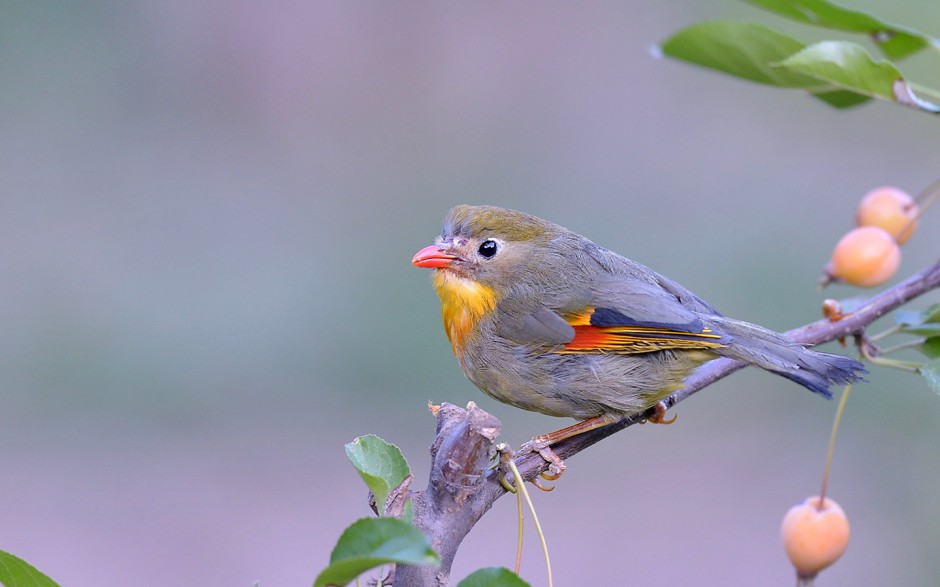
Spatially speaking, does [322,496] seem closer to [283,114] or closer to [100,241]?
[100,241]

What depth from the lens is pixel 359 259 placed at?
380 inches

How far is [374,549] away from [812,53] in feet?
6.47

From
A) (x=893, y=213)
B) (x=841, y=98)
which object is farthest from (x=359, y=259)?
(x=893, y=213)

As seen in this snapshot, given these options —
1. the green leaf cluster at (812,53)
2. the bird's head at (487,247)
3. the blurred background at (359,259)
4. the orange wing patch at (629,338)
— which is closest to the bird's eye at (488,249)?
the bird's head at (487,247)

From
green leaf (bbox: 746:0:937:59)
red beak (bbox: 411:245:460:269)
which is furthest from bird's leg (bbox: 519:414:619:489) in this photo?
green leaf (bbox: 746:0:937:59)

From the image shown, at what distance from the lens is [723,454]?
7645 mm

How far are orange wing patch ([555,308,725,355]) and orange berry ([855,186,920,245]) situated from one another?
28.8 inches

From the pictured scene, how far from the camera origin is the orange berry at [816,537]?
302 centimetres

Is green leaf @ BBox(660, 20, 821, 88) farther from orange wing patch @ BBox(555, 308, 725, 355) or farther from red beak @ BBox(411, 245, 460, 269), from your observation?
red beak @ BBox(411, 245, 460, 269)

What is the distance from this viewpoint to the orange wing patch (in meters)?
3.37

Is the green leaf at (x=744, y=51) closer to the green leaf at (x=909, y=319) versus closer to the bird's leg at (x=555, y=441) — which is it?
the green leaf at (x=909, y=319)

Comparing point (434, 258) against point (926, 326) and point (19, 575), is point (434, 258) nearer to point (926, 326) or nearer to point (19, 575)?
point (926, 326)

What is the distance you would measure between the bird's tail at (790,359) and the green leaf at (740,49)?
33.0 inches

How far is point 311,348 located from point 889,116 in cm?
737
